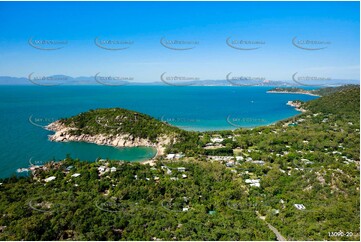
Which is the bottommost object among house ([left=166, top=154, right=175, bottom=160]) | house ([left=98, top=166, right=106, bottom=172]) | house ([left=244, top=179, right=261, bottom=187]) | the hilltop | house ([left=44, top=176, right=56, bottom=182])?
house ([left=244, top=179, right=261, bottom=187])

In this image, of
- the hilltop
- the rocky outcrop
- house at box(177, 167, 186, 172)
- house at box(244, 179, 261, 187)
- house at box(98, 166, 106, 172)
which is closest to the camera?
house at box(244, 179, 261, 187)

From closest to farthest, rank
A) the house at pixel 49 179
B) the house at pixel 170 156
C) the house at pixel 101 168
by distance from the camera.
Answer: the house at pixel 49 179, the house at pixel 101 168, the house at pixel 170 156

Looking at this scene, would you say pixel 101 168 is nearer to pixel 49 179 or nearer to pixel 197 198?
pixel 49 179

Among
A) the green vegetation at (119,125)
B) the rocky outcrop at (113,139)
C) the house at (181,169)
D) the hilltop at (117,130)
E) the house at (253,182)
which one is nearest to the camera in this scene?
the house at (253,182)

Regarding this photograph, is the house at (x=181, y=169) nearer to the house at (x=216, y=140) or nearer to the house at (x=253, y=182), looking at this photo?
the house at (x=253, y=182)

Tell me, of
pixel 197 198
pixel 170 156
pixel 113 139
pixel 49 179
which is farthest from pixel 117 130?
pixel 197 198

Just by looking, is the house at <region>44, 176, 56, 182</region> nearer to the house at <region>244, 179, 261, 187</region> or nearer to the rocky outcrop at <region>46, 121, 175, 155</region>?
the rocky outcrop at <region>46, 121, 175, 155</region>

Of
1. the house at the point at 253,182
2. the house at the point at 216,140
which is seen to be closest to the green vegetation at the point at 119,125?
the house at the point at 216,140

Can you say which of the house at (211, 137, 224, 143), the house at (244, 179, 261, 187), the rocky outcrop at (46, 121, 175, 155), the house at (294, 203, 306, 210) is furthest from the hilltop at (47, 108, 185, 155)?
the house at (294, 203, 306, 210)
